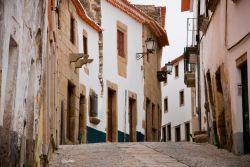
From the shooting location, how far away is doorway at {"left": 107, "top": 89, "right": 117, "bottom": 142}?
2647 cm

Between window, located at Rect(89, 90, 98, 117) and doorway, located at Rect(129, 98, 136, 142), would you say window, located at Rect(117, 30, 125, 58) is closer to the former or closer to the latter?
doorway, located at Rect(129, 98, 136, 142)

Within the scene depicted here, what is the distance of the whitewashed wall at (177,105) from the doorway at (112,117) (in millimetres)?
17679

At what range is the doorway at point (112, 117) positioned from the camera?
86.8 ft

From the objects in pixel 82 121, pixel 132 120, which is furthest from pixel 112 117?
pixel 82 121

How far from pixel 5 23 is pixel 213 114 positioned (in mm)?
12455

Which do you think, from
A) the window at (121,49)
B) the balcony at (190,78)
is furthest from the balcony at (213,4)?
the window at (121,49)

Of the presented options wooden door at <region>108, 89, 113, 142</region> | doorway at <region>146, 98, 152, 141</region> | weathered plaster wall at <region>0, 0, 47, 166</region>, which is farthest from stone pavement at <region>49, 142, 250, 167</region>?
doorway at <region>146, 98, 152, 141</region>

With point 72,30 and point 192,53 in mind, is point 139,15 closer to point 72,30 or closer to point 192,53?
point 192,53

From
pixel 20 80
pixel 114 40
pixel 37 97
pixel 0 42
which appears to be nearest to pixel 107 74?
pixel 114 40

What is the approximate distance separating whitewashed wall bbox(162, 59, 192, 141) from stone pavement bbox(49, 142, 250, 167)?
28339 mm

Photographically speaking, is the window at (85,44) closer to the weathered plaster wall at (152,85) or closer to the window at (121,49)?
the window at (121,49)

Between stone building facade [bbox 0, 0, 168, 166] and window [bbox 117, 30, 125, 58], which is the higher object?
window [bbox 117, 30, 125, 58]

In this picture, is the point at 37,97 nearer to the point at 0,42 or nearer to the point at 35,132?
the point at 35,132

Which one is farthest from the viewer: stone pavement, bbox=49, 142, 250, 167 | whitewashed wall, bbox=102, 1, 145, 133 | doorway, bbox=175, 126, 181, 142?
doorway, bbox=175, 126, 181, 142
